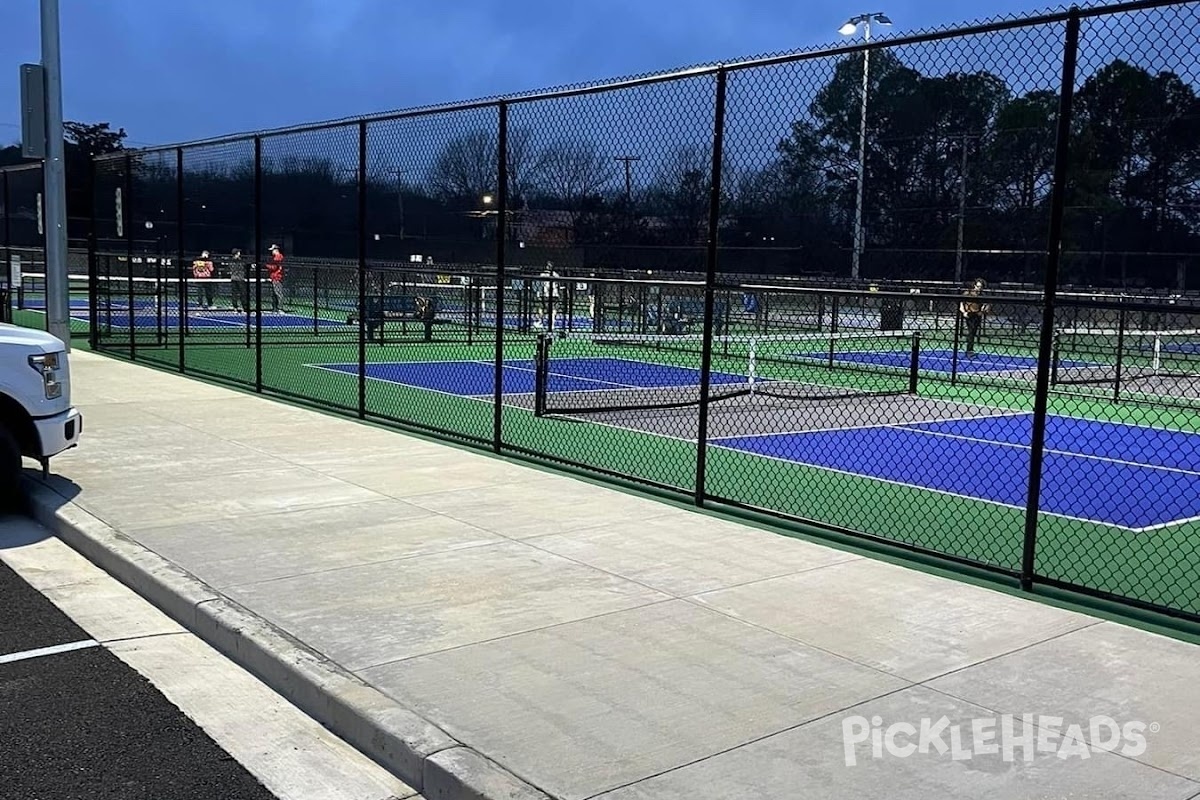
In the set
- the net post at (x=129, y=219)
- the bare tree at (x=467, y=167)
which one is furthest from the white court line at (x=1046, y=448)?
the net post at (x=129, y=219)

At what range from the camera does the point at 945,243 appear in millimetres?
11133

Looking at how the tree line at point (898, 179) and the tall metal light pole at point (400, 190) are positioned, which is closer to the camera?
the tree line at point (898, 179)

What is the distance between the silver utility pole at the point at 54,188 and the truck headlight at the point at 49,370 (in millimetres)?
8538

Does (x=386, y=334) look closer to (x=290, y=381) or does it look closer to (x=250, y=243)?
(x=290, y=381)

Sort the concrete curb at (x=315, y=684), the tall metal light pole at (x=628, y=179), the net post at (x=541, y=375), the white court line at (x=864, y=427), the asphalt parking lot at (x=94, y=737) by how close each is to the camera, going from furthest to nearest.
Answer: the net post at (x=541, y=375) → the white court line at (x=864, y=427) → the tall metal light pole at (x=628, y=179) → the asphalt parking lot at (x=94, y=737) → the concrete curb at (x=315, y=684)

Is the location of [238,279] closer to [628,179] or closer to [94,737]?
[628,179]

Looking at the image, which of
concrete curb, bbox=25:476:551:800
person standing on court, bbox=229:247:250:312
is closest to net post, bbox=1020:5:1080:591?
concrete curb, bbox=25:476:551:800

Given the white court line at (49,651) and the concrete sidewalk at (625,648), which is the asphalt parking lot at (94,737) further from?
the concrete sidewalk at (625,648)

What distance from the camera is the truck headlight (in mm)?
8211

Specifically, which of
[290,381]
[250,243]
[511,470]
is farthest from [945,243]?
[250,243]

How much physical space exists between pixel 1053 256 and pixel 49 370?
6.87m

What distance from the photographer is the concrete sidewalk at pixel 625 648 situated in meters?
4.12

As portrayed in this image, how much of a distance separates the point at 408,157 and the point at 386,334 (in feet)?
46.1

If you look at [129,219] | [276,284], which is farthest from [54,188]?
[276,284]
